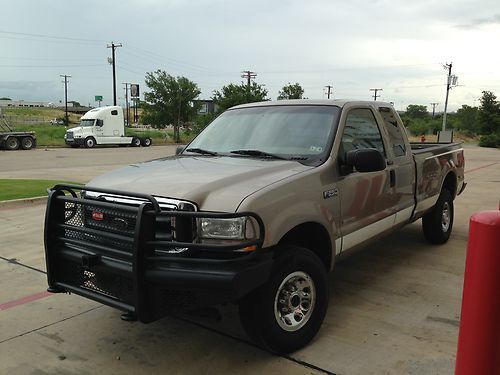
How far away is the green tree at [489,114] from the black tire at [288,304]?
57628mm

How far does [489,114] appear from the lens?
55.7 metres

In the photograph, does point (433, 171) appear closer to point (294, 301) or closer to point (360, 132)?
point (360, 132)

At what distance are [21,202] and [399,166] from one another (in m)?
7.54

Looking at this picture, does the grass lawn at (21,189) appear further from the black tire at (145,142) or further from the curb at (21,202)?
the black tire at (145,142)

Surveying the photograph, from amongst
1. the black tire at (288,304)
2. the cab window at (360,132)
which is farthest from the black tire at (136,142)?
the black tire at (288,304)

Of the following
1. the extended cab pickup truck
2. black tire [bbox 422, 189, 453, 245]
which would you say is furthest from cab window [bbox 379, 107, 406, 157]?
black tire [bbox 422, 189, 453, 245]

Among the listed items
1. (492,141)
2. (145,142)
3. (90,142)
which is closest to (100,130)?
(90,142)

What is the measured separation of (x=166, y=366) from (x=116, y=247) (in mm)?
896

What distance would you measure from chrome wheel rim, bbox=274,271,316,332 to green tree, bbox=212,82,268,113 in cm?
4062

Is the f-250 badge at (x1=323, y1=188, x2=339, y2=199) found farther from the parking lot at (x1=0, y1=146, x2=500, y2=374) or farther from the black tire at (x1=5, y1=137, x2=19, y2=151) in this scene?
the black tire at (x1=5, y1=137, x2=19, y2=151)

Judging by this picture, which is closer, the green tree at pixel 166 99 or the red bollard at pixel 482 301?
the red bollard at pixel 482 301

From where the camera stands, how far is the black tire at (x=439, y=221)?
6.23 meters

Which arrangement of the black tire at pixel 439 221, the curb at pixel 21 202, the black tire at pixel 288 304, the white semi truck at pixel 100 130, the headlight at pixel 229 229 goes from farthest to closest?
the white semi truck at pixel 100 130 < the curb at pixel 21 202 < the black tire at pixel 439 221 < the black tire at pixel 288 304 < the headlight at pixel 229 229

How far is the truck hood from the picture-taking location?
10.1 ft
